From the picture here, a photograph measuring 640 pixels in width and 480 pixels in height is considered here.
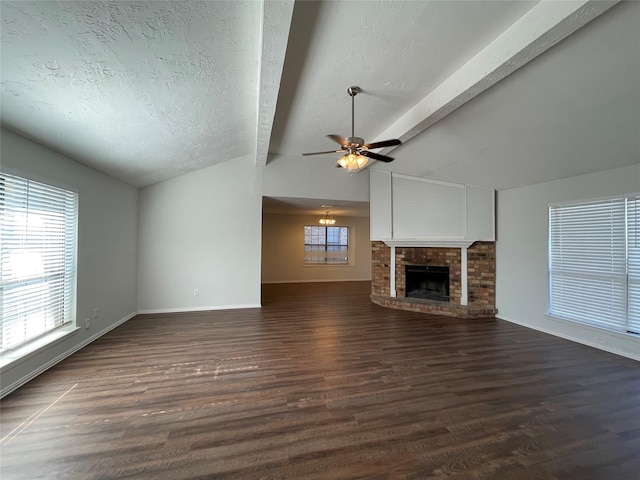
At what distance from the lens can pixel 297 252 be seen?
9281 millimetres

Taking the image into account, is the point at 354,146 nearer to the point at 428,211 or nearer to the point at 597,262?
the point at 428,211

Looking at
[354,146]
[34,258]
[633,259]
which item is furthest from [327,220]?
[34,258]

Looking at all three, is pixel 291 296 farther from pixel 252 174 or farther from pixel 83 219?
pixel 83 219

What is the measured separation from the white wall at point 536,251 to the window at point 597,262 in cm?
11

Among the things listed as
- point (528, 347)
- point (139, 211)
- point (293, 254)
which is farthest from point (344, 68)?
point (293, 254)

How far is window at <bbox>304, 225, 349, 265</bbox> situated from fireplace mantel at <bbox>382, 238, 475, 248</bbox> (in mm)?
3925

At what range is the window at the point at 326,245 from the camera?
31.0 feet

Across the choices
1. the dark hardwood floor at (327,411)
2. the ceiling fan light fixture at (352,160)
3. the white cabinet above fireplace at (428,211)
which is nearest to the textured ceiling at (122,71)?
the ceiling fan light fixture at (352,160)

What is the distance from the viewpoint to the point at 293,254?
9250mm

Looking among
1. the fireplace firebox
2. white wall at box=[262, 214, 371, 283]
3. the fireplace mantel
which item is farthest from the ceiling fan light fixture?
white wall at box=[262, 214, 371, 283]

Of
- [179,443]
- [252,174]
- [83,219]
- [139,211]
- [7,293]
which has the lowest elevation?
[179,443]

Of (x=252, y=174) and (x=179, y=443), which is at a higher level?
(x=252, y=174)

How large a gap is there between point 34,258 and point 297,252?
693 centimetres

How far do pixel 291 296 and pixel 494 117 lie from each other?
549 centimetres
